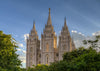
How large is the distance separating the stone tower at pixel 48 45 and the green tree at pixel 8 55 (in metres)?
40.1

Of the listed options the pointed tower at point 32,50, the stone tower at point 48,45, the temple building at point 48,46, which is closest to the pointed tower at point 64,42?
the temple building at point 48,46

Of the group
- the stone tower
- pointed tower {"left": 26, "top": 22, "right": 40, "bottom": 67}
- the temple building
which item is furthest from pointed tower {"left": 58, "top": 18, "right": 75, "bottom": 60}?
pointed tower {"left": 26, "top": 22, "right": 40, "bottom": 67}

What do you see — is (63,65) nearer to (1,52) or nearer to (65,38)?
(1,52)

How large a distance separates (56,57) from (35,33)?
1300cm

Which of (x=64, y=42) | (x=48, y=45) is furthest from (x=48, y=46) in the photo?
(x=64, y=42)

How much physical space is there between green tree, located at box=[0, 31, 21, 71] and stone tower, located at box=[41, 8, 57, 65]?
4010 cm

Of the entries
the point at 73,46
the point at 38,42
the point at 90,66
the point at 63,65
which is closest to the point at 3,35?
the point at 63,65

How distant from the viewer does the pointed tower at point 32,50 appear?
59.2 metres

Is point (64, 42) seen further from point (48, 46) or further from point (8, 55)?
point (8, 55)

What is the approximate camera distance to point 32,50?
197 ft

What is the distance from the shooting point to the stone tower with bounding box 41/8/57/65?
56.2 m

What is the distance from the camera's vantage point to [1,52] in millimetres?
15328

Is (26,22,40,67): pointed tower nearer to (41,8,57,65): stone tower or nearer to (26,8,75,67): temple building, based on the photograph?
(26,8,75,67): temple building

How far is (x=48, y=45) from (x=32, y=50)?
7195 millimetres
